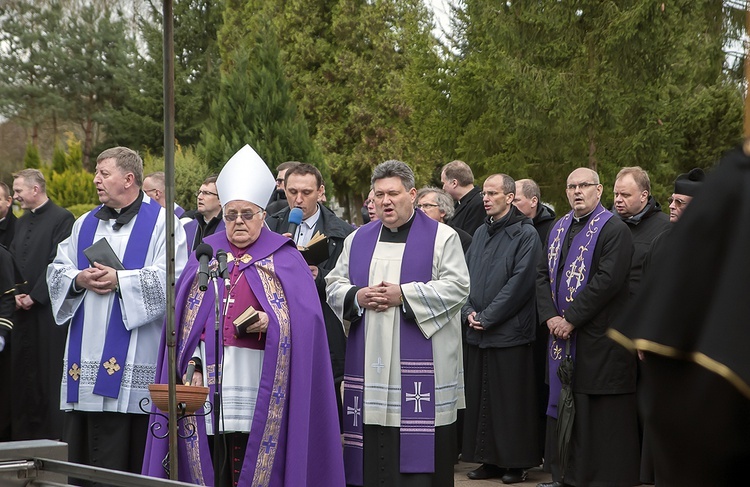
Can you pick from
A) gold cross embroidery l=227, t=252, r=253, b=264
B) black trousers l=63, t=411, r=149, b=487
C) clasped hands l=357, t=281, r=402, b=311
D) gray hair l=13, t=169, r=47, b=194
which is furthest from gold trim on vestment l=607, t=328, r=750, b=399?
gray hair l=13, t=169, r=47, b=194

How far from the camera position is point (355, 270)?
267 inches

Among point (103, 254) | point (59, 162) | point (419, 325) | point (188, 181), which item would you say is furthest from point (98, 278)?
point (59, 162)

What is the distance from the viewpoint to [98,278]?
6594 mm

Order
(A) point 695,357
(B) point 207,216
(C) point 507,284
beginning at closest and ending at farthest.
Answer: (A) point 695,357, (C) point 507,284, (B) point 207,216

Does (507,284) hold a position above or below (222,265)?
above

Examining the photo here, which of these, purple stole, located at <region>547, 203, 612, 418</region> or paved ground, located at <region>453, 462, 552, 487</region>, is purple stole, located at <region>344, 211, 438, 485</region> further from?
paved ground, located at <region>453, 462, 552, 487</region>

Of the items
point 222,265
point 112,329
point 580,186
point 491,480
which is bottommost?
point 491,480

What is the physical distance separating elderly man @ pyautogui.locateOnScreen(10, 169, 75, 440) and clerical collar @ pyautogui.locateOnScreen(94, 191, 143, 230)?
7.85 feet

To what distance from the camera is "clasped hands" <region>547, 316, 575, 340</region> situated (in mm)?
7734

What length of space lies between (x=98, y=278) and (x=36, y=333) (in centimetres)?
291

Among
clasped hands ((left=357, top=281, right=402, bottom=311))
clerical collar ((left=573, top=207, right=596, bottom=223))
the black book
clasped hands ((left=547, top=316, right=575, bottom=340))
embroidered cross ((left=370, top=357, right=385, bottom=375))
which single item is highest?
clerical collar ((left=573, top=207, right=596, bottom=223))

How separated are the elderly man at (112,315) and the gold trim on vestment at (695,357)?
5119 mm

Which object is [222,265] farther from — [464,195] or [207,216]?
[207,216]

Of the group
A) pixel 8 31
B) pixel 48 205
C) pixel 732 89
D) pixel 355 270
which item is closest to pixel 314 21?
pixel 8 31
